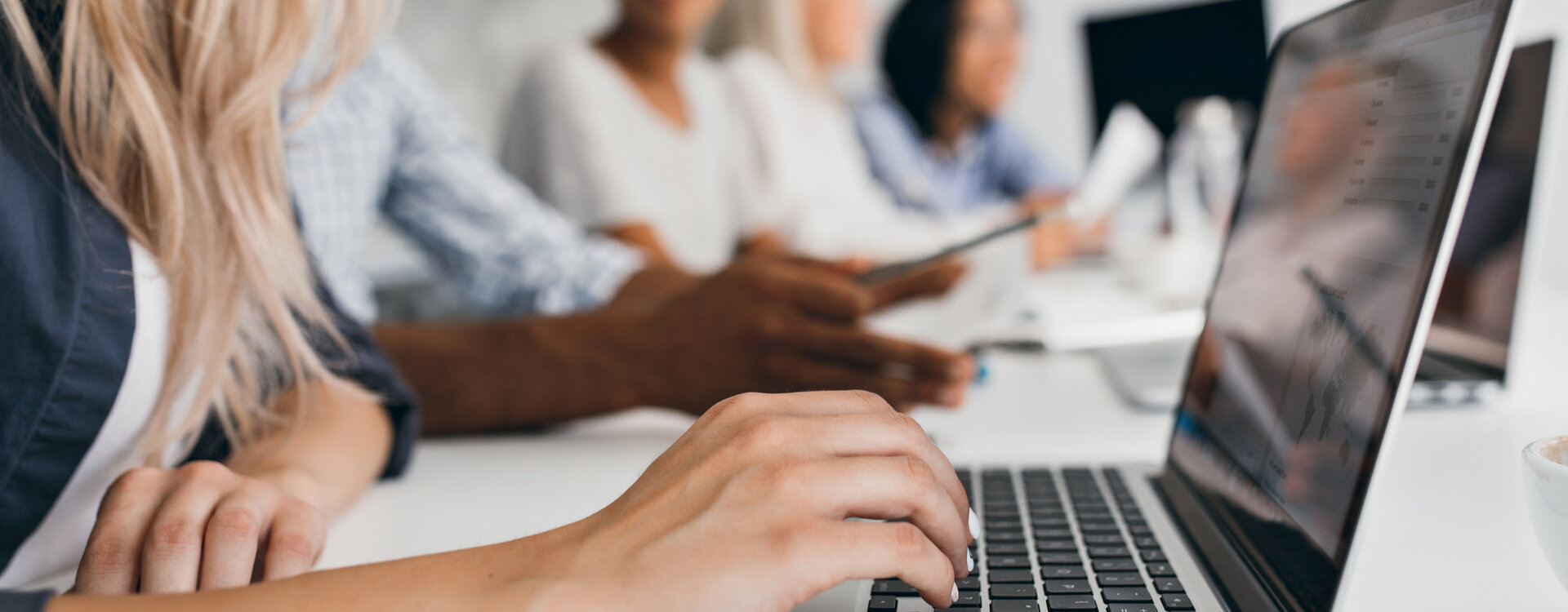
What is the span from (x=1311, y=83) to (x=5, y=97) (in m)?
0.51

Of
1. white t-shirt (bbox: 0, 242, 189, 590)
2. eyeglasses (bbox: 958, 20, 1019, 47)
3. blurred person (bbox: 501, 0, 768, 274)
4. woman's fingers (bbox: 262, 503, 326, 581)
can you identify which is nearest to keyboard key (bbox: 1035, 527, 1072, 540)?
woman's fingers (bbox: 262, 503, 326, 581)

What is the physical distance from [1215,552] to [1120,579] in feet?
0.14

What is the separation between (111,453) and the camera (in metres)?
0.39

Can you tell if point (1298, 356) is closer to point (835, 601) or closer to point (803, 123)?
point (835, 601)

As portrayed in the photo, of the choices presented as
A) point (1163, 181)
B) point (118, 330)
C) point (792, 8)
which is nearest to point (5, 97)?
point (118, 330)

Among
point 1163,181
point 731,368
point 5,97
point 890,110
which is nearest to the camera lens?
point 5,97

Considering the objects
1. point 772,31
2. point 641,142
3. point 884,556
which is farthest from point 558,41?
point 884,556

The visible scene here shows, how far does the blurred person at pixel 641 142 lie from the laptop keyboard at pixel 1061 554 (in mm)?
867

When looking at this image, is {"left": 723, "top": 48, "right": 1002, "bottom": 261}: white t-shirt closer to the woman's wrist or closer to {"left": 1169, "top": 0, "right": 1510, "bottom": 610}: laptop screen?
{"left": 1169, "top": 0, "right": 1510, "bottom": 610}: laptop screen

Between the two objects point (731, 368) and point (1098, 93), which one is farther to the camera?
point (1098, 93)

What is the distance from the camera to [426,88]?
86 centimetres

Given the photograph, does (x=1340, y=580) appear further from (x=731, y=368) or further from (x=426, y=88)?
(x=426, y=88)

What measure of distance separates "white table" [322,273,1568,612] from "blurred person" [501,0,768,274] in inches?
27.0

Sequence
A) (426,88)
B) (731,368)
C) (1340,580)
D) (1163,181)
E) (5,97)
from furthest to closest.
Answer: (1163,181) < (426,88) < (731,368) < (5,97) < (1340,580)
